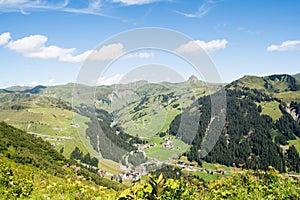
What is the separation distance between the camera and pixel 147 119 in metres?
17.6

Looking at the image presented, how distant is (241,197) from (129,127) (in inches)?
376

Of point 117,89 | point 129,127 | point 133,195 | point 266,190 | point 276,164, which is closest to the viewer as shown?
point 133,195

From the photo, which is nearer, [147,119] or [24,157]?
[147,119]

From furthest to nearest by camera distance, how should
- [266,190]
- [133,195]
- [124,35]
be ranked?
[124,35]
[266,190]
[133,195]

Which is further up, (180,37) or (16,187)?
(180,37)

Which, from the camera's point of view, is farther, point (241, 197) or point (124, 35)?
point (124, 35)

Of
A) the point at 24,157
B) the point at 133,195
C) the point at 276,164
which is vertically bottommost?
the point at 276,164

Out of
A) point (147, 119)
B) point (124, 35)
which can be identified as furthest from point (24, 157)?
point (124, 35)

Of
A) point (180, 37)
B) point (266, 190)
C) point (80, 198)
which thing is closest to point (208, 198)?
point (266, 190)

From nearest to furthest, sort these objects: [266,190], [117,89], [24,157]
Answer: [266,190] < [117,89] < [24,157]

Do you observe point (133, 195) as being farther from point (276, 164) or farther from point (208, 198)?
point (276, 164)

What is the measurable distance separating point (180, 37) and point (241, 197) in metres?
7.06

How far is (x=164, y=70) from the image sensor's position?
12.5 m

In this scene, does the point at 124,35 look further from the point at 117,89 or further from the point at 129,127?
the point at 129,127
